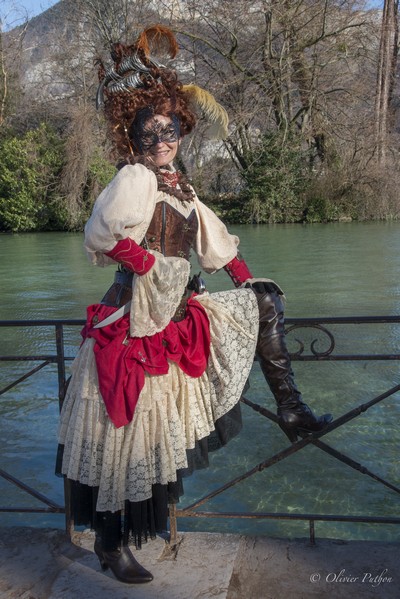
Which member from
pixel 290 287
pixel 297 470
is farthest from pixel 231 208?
pixel 297 470

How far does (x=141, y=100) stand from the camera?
202 cm

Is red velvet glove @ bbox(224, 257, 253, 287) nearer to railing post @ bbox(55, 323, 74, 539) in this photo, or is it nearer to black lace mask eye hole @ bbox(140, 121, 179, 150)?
black lace mask eye hole @ bbox(140, 121, 179, 150)

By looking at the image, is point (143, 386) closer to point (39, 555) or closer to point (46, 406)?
point (39, 555)

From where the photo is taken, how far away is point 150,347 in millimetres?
1863

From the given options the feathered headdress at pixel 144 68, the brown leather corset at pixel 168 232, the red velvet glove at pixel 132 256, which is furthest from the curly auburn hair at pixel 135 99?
the red velvet glove at pixel 132 256

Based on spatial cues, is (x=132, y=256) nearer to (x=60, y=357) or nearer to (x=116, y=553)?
(x=60, y=357)

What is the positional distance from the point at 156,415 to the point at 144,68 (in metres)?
1.08

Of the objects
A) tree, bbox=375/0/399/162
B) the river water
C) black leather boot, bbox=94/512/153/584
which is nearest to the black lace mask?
black leather boot, bbox=94/512/153/584

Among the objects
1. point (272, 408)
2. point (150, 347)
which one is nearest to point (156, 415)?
point (150, 347)

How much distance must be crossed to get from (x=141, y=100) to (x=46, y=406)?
365 centimetres

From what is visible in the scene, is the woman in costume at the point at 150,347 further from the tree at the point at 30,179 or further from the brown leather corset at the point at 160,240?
the tree at the point at 30,179

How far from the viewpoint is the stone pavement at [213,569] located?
190cm

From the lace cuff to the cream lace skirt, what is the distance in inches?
5.6

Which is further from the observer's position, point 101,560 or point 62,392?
point 62,392
